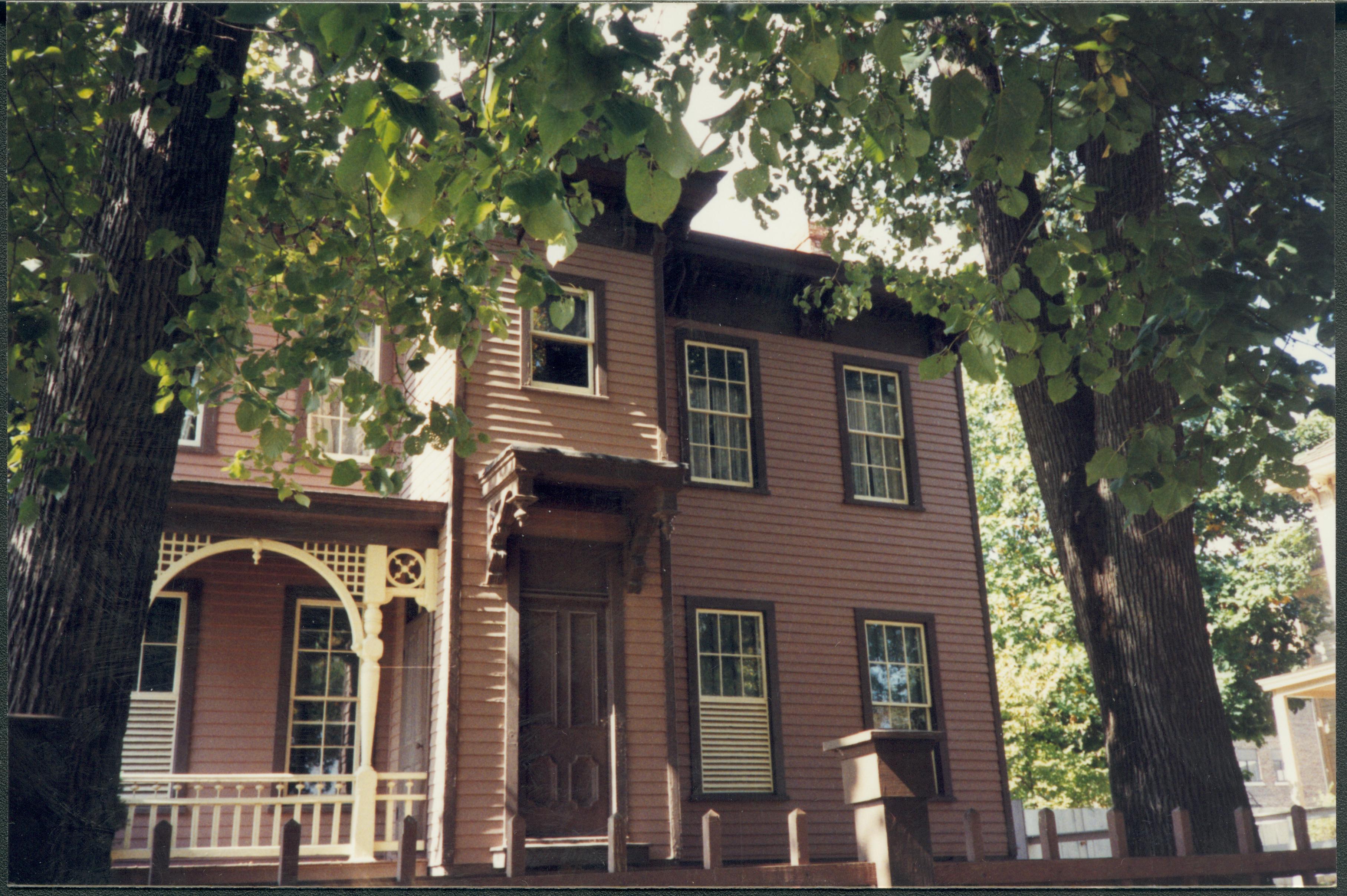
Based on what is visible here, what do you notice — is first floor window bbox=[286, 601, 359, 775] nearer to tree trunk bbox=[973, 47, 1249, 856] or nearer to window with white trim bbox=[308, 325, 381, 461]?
window with white trim bbox=[308, 325, 381, 461]

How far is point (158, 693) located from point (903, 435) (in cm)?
673

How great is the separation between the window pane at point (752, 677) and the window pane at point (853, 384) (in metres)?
2.72

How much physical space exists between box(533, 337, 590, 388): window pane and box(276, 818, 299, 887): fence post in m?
4.28

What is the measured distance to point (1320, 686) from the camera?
2785mm

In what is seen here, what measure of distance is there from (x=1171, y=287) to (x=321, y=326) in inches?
120

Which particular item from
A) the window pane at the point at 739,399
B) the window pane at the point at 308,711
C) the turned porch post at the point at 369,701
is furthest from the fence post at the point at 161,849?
the window pane at the point at 739,399

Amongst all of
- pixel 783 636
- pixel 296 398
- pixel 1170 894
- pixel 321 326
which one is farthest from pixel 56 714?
pixel 783 636

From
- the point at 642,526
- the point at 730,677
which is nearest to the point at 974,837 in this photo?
the point at 642,526

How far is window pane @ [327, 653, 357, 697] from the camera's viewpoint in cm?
720

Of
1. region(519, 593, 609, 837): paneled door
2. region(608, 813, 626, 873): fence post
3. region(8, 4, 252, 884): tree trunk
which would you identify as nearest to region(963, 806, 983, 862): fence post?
region(608, 813, 626, 873): fence post

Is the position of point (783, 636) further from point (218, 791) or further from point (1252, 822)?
point (1252, 822)

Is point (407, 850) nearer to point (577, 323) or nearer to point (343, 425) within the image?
point (343, 425)

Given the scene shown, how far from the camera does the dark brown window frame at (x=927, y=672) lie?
8.69 meters

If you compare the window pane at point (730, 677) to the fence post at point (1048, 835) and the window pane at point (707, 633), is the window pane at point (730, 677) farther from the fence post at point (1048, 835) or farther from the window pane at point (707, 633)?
the fence post at point (1048, 835)
